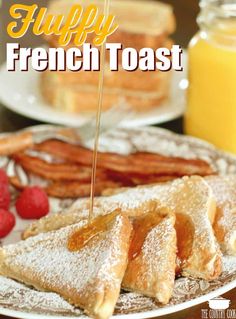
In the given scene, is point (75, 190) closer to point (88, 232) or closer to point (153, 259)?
point (88, 232)

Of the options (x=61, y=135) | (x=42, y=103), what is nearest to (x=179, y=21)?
(x=42, y=103)

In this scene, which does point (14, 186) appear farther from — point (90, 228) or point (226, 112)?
point (226, 112)

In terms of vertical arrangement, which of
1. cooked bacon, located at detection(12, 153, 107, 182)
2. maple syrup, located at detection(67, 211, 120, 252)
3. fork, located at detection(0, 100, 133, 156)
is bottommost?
maple syrup, located at detection(67, 211, 120, 252)

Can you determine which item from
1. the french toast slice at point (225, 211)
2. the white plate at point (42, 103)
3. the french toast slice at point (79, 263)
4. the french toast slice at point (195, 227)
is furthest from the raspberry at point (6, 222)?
the white plate at point (42, 103)

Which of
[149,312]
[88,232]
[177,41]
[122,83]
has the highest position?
[177,41]

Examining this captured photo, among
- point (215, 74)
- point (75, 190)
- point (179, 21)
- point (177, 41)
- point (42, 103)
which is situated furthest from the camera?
point (179, 21)

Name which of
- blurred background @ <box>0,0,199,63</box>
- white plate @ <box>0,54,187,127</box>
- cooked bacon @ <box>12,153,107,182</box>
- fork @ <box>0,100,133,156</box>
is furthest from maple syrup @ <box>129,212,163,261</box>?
blurred background @ <box>0,0,199,63</box>

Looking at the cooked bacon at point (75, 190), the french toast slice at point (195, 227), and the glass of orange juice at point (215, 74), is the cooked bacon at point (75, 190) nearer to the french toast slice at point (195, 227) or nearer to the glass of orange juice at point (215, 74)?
the french toast slice at point (195, 227)

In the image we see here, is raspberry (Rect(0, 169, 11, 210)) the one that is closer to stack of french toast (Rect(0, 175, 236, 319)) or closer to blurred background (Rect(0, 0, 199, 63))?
stack of french toast (Rect(0, 175, 236, 319))
